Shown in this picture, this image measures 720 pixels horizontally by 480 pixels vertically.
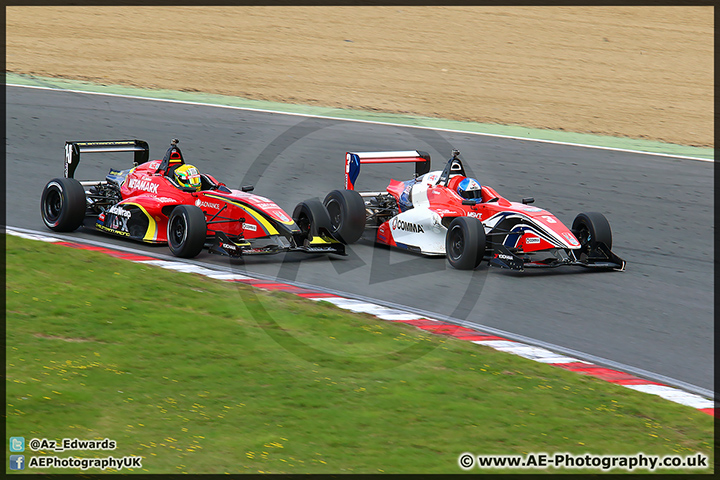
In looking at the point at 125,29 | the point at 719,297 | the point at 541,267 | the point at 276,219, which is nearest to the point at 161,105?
the point at 125,29

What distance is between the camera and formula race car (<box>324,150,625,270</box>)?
11523 mm

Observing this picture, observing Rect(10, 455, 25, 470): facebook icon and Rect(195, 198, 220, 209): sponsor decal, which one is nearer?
Rect(10, 455, 25, 470): facebook icon

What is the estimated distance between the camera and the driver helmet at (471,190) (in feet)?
40.7

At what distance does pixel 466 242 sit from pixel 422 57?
18057mm

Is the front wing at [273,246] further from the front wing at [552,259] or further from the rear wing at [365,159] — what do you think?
the front wing at [552,259]

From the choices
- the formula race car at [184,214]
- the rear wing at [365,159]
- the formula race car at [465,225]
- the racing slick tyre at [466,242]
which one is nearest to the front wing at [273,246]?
the formula race car at [184,214]

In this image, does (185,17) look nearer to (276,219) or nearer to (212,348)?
(276,219)

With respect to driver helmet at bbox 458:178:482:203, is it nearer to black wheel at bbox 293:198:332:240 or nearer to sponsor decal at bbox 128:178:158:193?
black wheel at bbox 293:198:332:240

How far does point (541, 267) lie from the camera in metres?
11.5

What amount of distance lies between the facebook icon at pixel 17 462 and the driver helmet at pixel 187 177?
21.2 feet

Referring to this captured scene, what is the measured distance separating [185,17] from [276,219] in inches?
872

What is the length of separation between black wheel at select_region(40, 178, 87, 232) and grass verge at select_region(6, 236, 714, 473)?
8.32 ft

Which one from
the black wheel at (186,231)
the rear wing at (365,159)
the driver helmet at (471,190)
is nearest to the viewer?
the black wheel at (186,231)

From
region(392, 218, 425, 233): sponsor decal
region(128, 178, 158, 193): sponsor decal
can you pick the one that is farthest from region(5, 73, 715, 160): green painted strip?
region(128, 178, 158, 193): sponsor decal
